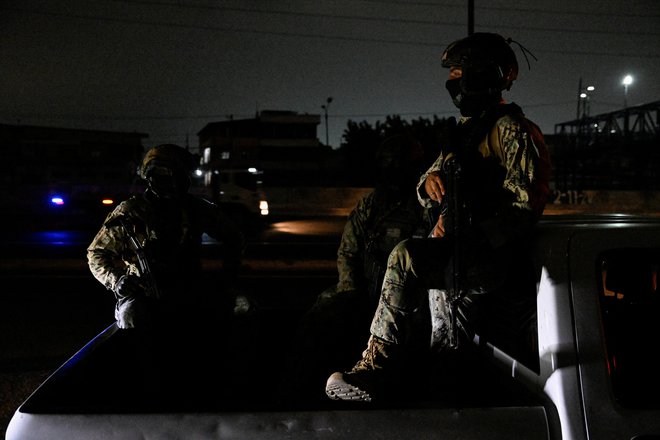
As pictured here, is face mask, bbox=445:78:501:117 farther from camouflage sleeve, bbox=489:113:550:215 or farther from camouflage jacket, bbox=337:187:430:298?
camouflage jacket, bbox=337:187:430:298

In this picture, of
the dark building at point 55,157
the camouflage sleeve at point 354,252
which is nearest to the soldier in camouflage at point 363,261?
the camouflage sleeve at point 354,252

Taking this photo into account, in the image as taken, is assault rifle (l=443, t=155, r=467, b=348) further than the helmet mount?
No

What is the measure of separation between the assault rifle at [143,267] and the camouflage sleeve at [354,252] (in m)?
1.18

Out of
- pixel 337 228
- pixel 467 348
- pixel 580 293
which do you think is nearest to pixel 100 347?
pixel 467 348

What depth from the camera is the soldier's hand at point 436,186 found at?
2037mm

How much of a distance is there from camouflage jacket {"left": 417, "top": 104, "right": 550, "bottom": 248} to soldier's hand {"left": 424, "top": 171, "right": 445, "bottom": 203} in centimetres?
13

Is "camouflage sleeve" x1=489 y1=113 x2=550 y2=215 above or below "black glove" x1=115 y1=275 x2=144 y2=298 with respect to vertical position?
above

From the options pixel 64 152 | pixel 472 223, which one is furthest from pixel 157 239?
pixel 64 152

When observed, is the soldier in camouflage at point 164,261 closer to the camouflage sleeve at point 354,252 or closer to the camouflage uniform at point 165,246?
the camouflage uniform at point 165,246

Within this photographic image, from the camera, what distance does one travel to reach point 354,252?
363 cm

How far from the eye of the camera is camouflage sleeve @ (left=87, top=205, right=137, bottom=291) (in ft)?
8.80

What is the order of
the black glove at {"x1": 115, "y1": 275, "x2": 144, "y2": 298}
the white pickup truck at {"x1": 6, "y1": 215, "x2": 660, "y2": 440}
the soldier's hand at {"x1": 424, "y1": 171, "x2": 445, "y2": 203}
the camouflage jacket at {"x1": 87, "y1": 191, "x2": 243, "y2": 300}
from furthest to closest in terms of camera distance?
1. the camouflage jacket at {"x1": 87, "y1": 191, "x2": 243, "y2": 300}
2. the black glove at {"x1": 115, "y1": 275, "x2": 144, "y2": 298}
3. the soldier's hand at {"x1": 424, "y1": 171, "x2": 445, "y2": 203}
4. the white pickup truck at {"x1": 6, "y1": 215, "x2": 660, "y2": 440}

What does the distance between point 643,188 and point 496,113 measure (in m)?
37.2

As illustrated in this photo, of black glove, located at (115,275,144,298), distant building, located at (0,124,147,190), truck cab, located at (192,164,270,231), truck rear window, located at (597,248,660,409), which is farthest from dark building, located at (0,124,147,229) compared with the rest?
truck rear window, located at (597,248,660,409)
